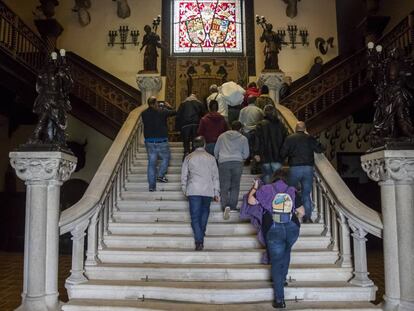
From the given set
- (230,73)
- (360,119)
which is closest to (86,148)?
(230,73)

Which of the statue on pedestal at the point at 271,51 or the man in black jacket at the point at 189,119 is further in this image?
the statue on pedestal at the point at 271,51

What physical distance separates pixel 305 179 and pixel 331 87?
5.21 meters

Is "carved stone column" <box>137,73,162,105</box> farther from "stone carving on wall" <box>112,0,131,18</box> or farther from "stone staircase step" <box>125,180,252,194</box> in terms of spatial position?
"stone carving on wall" <box>112,0,131,18</box>

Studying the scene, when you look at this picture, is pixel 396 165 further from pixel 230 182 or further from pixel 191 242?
pixel 191 242

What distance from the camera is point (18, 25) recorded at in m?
9.45

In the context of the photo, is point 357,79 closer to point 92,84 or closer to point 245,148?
point 245,148

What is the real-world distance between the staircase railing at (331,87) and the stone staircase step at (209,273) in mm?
5503

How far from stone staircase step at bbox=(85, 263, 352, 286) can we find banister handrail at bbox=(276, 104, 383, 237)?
631mm

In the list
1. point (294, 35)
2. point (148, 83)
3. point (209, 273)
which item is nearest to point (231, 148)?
point (209, 273)

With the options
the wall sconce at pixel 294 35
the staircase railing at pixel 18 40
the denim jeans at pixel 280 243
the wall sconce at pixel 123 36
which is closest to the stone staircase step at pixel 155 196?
the denim jeans at pixel 280 243

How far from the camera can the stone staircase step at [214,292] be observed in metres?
4.81

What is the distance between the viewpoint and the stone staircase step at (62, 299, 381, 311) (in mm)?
4574

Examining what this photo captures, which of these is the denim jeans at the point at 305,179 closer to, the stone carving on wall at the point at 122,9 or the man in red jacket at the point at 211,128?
the man in red jacket at the point at 211,128

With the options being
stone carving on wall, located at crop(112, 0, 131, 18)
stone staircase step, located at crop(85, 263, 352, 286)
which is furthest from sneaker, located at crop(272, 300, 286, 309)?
stone carving on wall, located at crop(112, 0, 131, 18)
